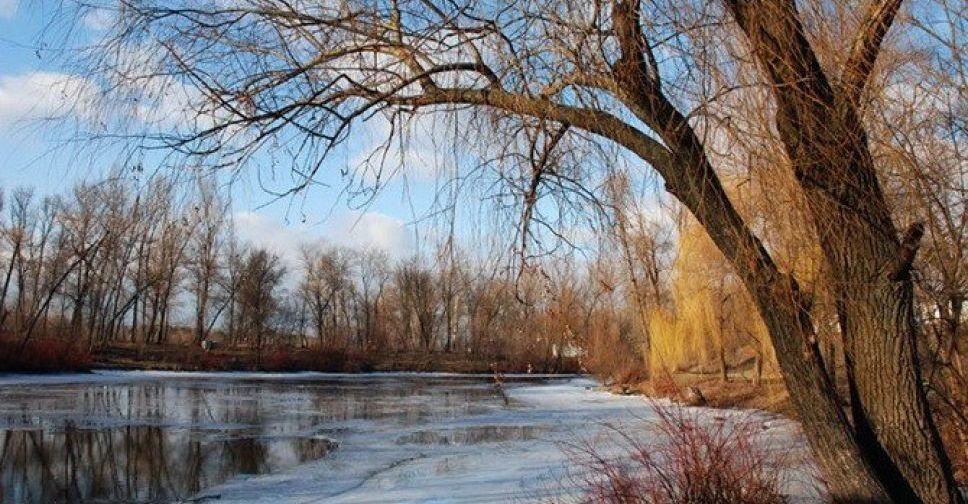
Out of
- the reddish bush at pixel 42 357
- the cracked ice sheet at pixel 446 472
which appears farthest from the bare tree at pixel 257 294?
the cracked ice sheet at pixel 446 472

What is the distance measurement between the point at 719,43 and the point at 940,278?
343 cm

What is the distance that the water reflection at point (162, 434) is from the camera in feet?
33.6

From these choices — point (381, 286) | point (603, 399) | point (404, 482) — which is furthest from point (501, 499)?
point (381, 286)

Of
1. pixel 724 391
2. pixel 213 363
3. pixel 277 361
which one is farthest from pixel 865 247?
pixel 277 361

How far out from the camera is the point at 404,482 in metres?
10.3

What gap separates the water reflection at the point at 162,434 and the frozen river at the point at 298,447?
0.10 ft

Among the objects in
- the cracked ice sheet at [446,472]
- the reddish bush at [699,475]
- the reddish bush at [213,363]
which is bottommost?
the cracked ice sheet at [446,472]

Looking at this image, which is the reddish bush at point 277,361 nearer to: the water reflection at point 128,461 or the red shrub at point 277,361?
the red shrub at point 277,361

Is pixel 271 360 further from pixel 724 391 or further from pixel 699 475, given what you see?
pixel 699 475

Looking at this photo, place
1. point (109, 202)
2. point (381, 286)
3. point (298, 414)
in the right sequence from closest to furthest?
point (109, 202), point (298, 414), point (381, 286)

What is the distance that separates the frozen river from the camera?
30.7 ft

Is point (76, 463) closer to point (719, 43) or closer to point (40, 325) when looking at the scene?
point (719, 43)

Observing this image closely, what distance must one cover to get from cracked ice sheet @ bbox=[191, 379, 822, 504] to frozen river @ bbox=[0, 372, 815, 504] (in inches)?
1.0

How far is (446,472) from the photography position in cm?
1104
